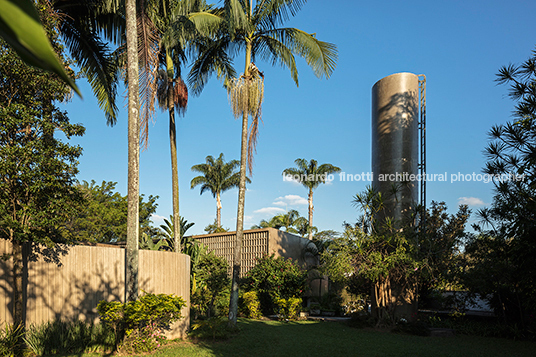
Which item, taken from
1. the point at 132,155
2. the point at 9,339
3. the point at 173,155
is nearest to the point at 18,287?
the point at 9,339

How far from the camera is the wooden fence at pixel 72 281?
7.87 m

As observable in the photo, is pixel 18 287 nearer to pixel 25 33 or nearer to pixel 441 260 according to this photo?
pixel 25 33

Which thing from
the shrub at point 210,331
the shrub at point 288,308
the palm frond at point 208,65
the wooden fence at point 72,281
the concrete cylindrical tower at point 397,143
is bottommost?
the shrub at point 288,308

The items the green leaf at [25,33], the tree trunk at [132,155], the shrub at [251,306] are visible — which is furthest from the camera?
the shrub at [251,306]

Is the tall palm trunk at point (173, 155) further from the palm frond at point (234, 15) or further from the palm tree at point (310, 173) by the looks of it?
the palm tree at point (310, 173)

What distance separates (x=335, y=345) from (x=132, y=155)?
7.31 metres

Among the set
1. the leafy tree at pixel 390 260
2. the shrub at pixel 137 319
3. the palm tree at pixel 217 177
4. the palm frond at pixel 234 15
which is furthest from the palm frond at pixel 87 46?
the palm tree at pixel 217 177

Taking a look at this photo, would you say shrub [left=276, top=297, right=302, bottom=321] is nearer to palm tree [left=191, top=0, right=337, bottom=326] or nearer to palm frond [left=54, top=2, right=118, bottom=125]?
palm tree [left=191, top=0, right=337, bottom=326]

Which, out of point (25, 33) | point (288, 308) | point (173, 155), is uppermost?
point (173, 155)

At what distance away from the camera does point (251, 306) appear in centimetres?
1625

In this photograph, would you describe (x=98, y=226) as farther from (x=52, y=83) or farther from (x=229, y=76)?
(x=52, y=83)

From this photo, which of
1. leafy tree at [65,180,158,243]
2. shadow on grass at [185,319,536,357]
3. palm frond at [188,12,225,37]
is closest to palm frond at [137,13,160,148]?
palm frond at [188,12,225,37]

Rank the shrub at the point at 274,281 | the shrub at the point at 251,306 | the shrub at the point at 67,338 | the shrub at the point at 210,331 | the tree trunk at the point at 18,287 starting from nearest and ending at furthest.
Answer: the tree trunk at the point at 18,287, the shrub at the point at 67,338, the shrub at the point at 210,331, the shrub at the point at 251,306, the shrub at the point at 274,281

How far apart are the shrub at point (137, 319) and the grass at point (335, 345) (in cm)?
38
